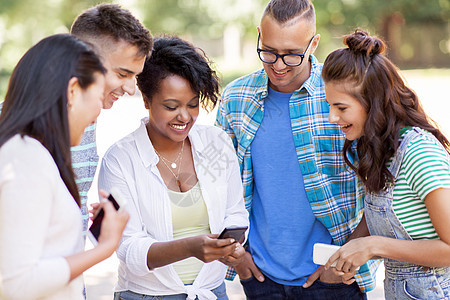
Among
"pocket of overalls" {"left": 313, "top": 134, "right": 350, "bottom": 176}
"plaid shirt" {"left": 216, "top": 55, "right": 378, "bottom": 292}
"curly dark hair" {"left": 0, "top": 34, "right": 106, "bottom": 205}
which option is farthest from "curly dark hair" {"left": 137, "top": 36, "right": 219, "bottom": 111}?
"curly dark hair" {"left": 0, "top": 34, "right": 106, "bottom": 205}

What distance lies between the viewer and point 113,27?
2.67 meters

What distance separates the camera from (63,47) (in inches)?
72.2

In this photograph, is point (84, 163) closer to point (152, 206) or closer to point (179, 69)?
point (152, 206)

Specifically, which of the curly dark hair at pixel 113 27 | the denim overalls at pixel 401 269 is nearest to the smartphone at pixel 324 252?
the denim overalls at pixel 401 269

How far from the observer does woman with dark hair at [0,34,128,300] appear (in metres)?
1.61

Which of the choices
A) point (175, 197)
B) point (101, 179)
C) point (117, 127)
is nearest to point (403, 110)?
point (175, 197)

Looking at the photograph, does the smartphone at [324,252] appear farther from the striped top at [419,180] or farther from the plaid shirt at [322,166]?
the plaid shirt at [322,166]

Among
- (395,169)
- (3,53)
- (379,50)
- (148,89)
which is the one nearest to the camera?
(395,169)

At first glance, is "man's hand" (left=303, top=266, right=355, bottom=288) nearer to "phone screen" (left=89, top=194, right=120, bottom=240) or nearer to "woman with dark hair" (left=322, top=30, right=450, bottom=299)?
"woman with dark hair" (left=322, top=30, right=450, bottom=299)

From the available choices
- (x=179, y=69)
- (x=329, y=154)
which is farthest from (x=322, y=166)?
(x=179, y=69)

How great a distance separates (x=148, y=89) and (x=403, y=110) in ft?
3.81

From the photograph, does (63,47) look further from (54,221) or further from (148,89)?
(148,89)

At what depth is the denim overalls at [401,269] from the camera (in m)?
2.29

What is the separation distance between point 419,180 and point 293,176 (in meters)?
0.89
